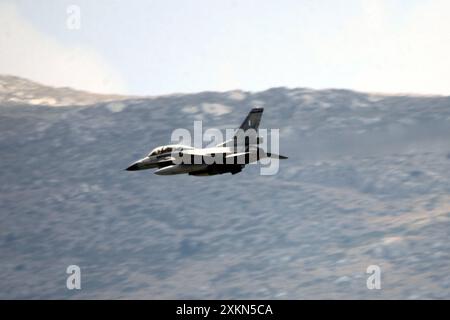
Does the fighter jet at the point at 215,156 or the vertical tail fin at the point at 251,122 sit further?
the vertical tail fin at the point at 251,122

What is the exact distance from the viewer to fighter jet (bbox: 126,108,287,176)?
82562mm

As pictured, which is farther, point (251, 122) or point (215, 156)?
point (251, 122)

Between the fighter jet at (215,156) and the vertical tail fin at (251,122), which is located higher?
the vertical tail fin at (251,122)

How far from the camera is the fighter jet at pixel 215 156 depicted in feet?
271

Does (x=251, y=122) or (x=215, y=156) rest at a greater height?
(x=251, y=122)

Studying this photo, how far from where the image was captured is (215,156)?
8381cm
